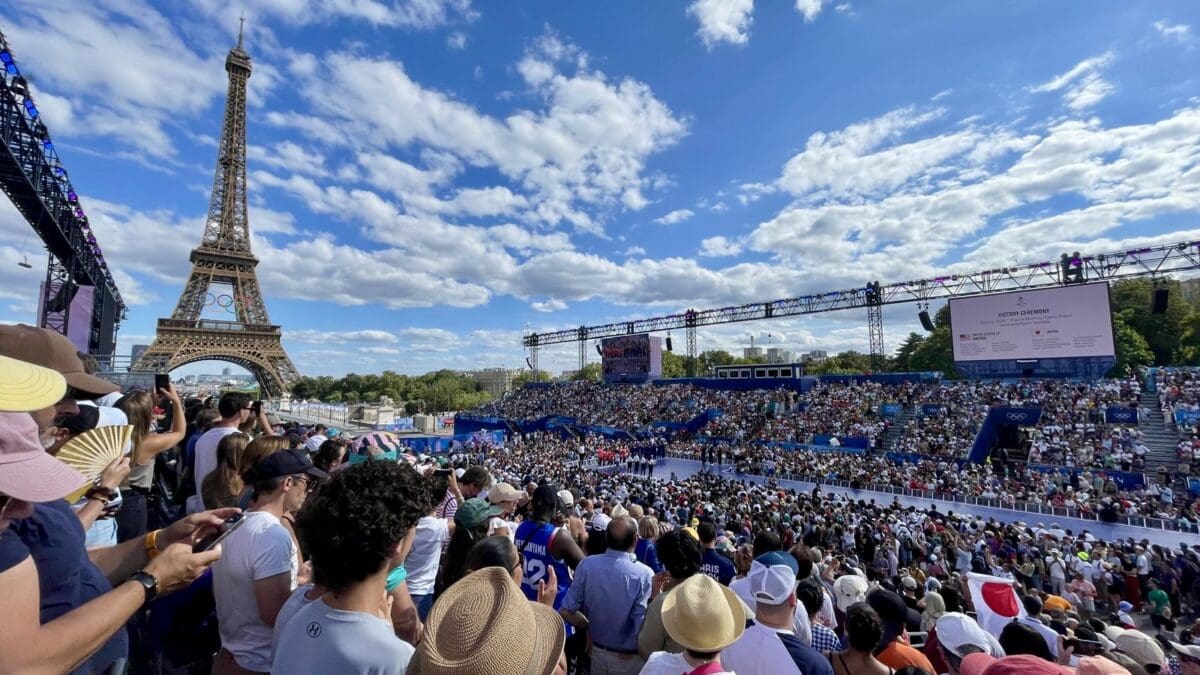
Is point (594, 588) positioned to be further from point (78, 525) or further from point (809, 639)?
point (78, 525)

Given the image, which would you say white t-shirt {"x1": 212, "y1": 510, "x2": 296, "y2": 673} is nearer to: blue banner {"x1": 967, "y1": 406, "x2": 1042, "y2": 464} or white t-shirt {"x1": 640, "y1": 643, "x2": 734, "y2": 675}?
white t-shirt {"x1": 640, "y1": 643, "x2": 734, "y2": 675}

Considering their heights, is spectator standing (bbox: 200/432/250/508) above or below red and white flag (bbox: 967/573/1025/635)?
above

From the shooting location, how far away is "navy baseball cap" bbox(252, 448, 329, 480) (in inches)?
98.9

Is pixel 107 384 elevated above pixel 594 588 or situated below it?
above

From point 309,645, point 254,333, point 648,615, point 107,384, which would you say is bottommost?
point 648,615

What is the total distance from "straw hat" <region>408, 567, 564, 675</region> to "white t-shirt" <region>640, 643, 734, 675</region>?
2.16ft

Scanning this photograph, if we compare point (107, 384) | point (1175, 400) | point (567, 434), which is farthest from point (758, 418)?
point (107, 384)

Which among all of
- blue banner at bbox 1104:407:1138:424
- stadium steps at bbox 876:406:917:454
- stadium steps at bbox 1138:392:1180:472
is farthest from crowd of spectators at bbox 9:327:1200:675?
blue banner at bbox 1104:407:1138:424

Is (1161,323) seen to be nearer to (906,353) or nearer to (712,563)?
(906,353)

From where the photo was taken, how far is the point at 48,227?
16469mm

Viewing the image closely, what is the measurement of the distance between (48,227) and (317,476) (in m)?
22.4

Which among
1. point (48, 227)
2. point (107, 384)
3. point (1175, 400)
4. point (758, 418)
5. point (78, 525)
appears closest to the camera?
point (78, 525)

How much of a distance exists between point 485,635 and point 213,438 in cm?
386

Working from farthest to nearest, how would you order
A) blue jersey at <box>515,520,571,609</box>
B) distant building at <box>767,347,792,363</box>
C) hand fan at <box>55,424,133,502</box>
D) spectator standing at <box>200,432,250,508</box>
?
distant building at <box>767,347,792,363</box> → blue jersey at <box>515,520,571,609</box> → spectator standing at <box>200,432,250,508</box> → hand fan at <box>55,424,133,502</box>
